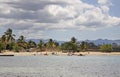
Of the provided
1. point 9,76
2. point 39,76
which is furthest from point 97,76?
point 9,76

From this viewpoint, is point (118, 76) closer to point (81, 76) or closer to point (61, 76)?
point (81, 76)

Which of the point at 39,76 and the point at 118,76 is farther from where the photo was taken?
the point at 118,76

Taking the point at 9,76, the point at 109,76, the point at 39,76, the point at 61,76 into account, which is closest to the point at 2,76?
the point at 9,76

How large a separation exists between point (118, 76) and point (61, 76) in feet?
49.2

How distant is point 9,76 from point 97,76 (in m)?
22.2

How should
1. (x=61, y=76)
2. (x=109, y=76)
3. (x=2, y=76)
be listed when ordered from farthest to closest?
(x=109, y=76), (x=61, y=76), (x=2, y=76)

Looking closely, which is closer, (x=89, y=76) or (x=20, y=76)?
(x=20, y=76)

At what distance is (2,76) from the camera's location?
71.6 m

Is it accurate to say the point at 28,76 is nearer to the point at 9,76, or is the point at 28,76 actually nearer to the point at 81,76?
the point at 9,76

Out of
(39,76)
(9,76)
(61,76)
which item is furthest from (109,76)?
(9,76)

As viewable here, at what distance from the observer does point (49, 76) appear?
7662 centimetres

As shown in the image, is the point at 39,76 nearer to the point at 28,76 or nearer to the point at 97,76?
the point at 28,76

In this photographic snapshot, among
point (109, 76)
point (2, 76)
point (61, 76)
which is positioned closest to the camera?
point (2, 76)

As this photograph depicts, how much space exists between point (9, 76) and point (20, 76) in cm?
267
